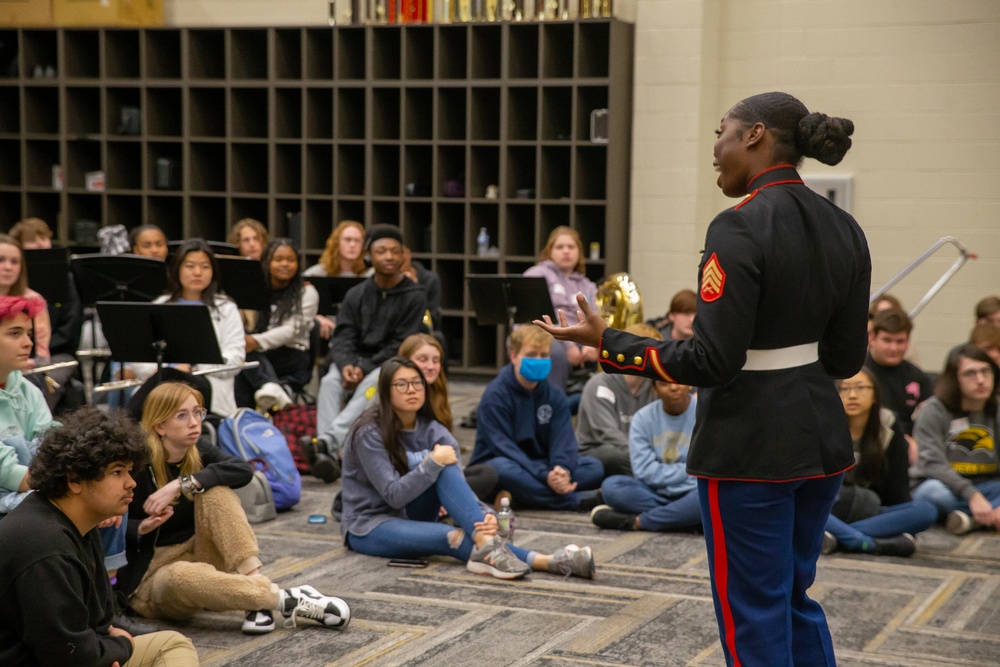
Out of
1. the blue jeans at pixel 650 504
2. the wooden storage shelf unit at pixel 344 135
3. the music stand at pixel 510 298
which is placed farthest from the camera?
the wooden storage shelf unit at pixel 344 135

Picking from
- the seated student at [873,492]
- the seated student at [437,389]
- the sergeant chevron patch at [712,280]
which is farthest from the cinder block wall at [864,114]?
the sergeant chevron patch at [712,280]

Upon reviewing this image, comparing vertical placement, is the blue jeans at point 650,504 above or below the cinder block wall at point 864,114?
below

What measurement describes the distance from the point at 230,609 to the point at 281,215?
6.07m

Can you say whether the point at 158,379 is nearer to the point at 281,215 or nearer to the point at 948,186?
the point at 281,215

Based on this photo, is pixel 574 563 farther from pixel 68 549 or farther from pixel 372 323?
pixel 372 323

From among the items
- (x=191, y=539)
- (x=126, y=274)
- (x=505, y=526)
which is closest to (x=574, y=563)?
(x=505, y=526)

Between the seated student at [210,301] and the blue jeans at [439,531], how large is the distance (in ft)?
5.31

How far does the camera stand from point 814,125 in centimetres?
226

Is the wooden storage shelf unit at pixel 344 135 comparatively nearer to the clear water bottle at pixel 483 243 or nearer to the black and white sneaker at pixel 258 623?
the clear water bottle at pixel 483 243

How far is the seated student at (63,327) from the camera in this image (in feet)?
19.5

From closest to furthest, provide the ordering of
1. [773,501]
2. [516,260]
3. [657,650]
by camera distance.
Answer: [773,501], [657,650], [516,260]

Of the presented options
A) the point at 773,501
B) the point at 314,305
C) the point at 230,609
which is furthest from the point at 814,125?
the point at 314,305

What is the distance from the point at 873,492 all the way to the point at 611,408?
1290 millimetres

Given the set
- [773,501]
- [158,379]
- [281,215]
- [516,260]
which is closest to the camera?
[773,501]
